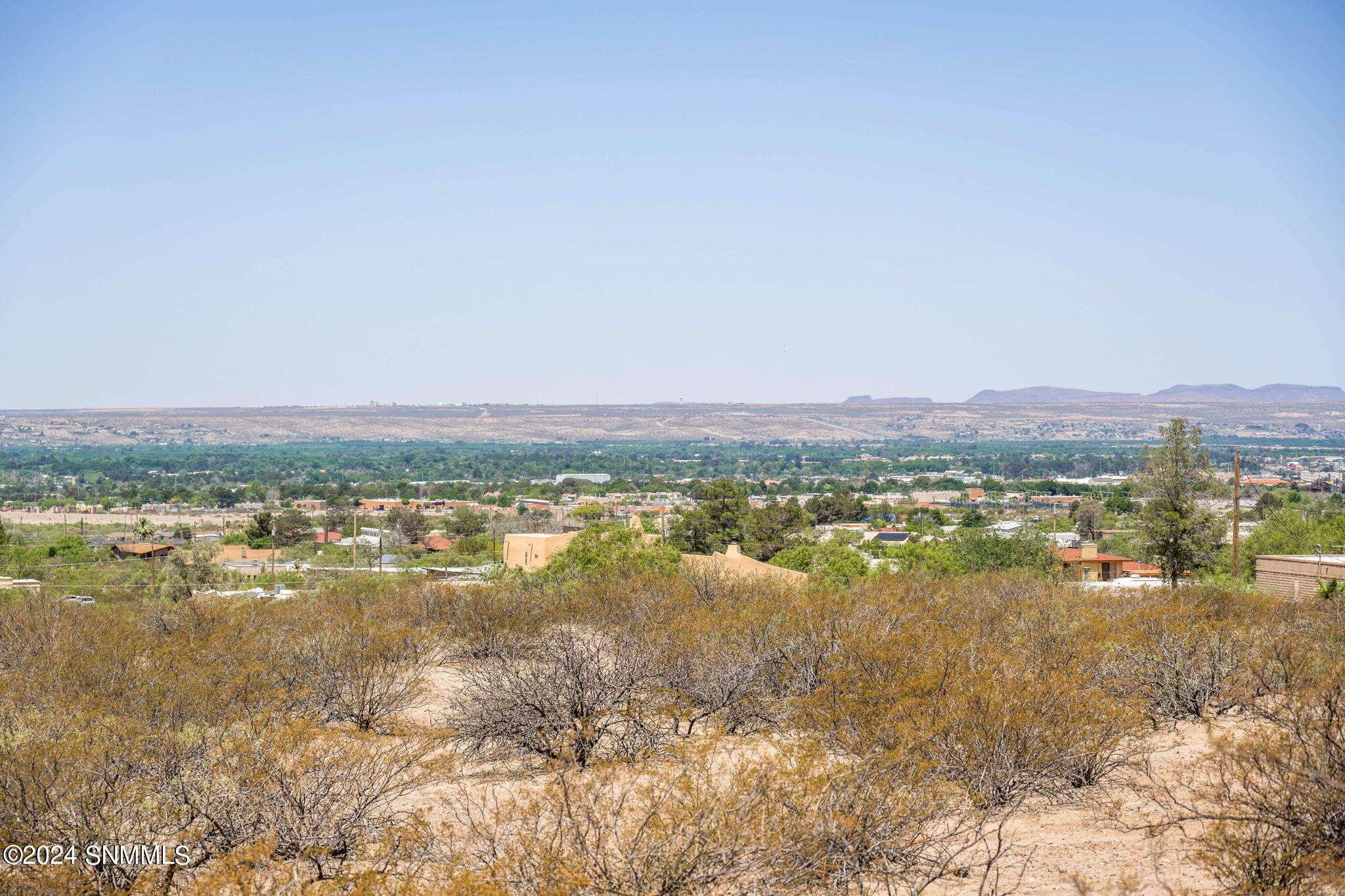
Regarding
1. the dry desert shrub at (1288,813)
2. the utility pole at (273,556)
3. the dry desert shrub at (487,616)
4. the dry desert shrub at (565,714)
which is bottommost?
the utility pole at (273,556)

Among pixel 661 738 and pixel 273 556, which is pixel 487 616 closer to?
pixel 661 738

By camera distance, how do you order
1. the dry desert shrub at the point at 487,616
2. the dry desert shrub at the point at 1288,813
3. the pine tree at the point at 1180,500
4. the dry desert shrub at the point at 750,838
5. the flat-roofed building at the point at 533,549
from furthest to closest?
1. the flat-roofed building at the point at 533,549
2. the pine tree at the point at 1180,500
3. the dry desert shrub at the point at 487,616
4. the dry desert shrub at the point at 750,838
5. the dry desert shrub at the point at 1288,813

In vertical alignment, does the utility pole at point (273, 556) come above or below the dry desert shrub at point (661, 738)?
below

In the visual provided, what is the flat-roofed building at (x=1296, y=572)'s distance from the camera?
28.2 metres

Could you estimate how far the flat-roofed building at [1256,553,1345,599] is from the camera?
28203mm

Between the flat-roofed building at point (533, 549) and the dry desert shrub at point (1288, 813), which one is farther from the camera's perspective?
the flat-roofed building at point (533, 549)

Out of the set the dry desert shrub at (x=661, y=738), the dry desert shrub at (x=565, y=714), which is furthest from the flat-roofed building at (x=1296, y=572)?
the dry desert shrub at (x=565, y=714)

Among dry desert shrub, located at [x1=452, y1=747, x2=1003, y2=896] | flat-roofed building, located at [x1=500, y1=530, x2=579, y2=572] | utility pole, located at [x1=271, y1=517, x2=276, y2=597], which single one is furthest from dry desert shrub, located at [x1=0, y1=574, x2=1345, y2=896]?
flat-roofed building, located at [x1=500, y1=530, x2=579, y2=572]

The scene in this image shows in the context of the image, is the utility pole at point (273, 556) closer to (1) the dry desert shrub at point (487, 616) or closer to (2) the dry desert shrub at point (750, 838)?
(1) the dry desert shrub at point (487, 616)

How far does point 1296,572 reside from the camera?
29.8m

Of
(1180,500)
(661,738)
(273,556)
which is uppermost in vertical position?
(1180,500)

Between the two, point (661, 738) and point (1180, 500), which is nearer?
point (661, 738)

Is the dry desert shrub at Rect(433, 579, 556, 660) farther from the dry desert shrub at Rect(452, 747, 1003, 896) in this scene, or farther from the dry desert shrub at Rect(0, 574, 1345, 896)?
the dry desert shrub at Rect(452, 747, 1003, 896)

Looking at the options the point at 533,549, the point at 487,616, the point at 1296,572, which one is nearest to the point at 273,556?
the point at 533,549
